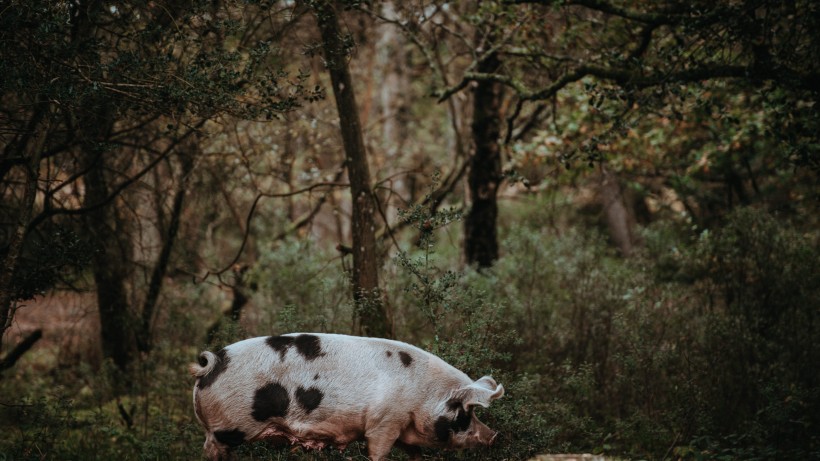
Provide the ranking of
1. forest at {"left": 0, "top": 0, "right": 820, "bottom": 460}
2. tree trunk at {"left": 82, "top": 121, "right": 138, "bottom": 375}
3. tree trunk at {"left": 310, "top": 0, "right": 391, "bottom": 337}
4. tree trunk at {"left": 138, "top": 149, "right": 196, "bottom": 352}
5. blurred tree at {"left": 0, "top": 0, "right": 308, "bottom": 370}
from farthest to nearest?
tree trunk at {"left": 138, "top": 149, "right": 196, "bottom": 352}, tree trunk at {"left": 82, "top": 121, "right": 138, "bottom": 375}, tree trunk at {"left": 310, "top": 0, "right": 391, "bottom": 337}, forest at {"left": 0, "top": 0, "right": 820, "bottom": 460}, blurred tree at {"left": 0, "top": 0, "right": 308, "bottom": 370}

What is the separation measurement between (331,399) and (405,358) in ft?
2.08

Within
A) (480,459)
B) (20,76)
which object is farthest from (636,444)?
(20,76)

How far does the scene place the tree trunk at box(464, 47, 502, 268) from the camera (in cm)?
1319

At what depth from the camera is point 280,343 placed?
19.5 ft

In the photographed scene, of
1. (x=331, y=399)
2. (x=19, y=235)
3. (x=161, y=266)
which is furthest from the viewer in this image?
(x=161, y=266)

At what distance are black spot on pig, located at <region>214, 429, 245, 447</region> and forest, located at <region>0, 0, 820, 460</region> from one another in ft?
2.25

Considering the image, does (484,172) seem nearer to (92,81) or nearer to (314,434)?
(92,81)

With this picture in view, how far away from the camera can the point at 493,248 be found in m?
13.4

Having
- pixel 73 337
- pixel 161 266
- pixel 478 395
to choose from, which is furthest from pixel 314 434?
pixel 73 337

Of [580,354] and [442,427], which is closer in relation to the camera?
[442,427]

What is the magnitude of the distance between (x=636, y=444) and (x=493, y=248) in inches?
217

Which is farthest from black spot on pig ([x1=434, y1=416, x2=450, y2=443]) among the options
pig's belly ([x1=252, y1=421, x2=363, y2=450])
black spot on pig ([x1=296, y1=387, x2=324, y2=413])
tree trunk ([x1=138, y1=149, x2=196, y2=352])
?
tree trunk ([x1=138, y1=149, x2=196, y2=352])

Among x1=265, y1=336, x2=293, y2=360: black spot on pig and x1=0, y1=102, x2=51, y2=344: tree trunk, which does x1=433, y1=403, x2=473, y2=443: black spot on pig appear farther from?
x1=0, y1=102, x2=51, y2=344: tree trunk

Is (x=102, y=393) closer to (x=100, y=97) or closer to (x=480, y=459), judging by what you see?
(x=100, y=97)
